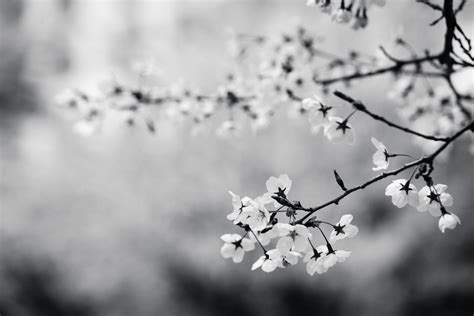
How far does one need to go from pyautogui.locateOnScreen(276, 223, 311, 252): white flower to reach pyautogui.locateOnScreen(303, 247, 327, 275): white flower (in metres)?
0.09

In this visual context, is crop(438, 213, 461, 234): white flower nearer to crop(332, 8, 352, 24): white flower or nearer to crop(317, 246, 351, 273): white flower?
crop(317, 246, 351, 273): white flower

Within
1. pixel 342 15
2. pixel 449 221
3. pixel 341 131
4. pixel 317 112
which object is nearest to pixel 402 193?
pixel 449 221

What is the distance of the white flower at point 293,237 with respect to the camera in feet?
3.85

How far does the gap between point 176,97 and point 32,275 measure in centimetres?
1048

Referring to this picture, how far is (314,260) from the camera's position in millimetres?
1308

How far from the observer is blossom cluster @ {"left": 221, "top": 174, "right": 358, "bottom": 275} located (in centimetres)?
120

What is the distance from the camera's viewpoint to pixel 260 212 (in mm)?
1237

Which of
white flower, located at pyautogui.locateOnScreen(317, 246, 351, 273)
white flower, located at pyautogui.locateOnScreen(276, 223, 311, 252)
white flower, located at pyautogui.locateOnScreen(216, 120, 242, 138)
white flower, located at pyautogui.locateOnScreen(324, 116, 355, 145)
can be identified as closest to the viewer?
white flower, located at pyautogui.locateOnScreen(276, 223, 311, 252)

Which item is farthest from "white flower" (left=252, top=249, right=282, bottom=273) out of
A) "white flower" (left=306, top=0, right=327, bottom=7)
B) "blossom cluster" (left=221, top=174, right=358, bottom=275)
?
"white flower" (left=306, top=0, right=327, bottom=7)

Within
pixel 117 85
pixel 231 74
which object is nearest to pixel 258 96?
pixel 231 74

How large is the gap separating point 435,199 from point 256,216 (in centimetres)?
64

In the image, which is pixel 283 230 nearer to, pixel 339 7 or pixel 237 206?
pixel 237 206

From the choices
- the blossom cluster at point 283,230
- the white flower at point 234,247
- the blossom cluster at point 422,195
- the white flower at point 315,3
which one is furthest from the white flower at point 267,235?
the white flower at point 315,3

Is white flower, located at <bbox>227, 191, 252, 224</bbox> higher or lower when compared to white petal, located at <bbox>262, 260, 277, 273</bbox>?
higher
